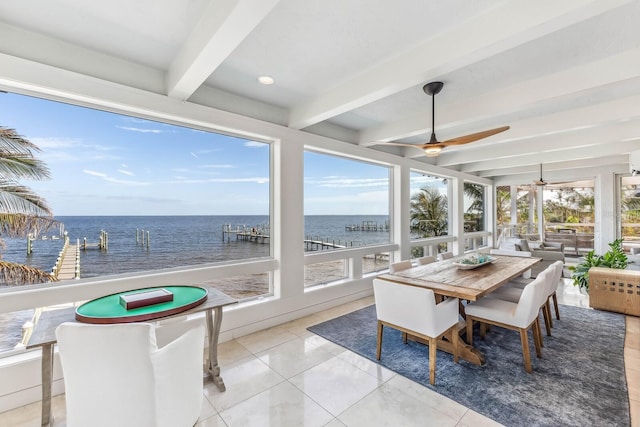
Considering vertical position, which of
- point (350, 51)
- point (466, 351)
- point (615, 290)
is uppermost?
point (350, 51)

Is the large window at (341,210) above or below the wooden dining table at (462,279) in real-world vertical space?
above

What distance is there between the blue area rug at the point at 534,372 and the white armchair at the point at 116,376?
1.87 meters

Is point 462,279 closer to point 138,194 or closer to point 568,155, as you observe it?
point 138,194

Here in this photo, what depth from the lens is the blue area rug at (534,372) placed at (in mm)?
1919

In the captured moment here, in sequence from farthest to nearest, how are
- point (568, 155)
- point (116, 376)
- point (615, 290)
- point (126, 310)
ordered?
1. point (568, 155)
2. point (615, 290)
3. point (126, 310)
4. point (116, 376)

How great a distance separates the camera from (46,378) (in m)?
1.66

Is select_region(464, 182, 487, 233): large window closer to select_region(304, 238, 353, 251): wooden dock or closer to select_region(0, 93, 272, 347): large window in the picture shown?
select_region(304, 238, 353, 251): wooden dock

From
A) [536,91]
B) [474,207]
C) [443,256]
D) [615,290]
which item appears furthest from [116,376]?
[474,207]

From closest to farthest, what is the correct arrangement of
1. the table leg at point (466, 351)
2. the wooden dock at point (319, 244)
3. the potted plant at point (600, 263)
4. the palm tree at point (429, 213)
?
the table leg at point (466, 351), the wooden dock at point (319, 244), the potted plant at point (600, 263), the palm tree at point (429, 213)

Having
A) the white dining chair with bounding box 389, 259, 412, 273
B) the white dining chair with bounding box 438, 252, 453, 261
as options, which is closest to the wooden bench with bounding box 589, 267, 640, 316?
the white dining chair with bounding box 438, 252, 453, 261

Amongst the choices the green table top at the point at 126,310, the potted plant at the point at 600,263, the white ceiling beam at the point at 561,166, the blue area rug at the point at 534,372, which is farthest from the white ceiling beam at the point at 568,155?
the green table top at the point at 126,310

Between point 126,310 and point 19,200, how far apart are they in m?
1.36

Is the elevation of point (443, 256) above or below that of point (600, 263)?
above

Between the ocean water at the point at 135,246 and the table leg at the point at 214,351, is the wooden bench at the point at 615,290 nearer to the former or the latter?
the ocean water at the point at 135,246
